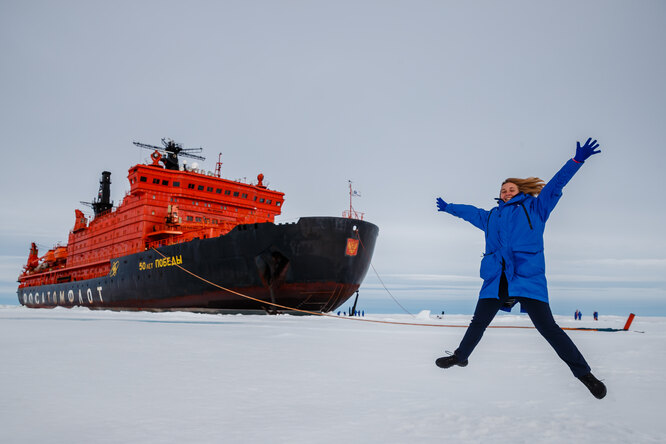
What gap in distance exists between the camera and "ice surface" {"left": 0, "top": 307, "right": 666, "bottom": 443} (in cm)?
219

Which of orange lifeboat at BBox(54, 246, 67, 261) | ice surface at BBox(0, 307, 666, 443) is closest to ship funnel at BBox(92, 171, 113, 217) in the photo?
orange lifeboat at BBox(54, 246, 67, 261)

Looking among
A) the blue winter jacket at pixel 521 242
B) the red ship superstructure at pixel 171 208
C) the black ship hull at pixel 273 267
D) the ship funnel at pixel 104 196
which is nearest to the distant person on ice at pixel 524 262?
the blue winter jacket at pixel 521 242

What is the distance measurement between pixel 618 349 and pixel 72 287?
30.4 m

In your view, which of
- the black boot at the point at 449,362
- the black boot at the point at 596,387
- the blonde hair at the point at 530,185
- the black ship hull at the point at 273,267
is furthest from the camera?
the black ship hull at the point at 273,267

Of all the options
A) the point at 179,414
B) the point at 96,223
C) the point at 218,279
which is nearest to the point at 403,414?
the point at 179,414

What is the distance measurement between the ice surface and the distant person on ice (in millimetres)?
347

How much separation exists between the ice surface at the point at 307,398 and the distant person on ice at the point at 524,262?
35 centimetres

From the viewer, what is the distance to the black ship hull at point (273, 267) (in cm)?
1519

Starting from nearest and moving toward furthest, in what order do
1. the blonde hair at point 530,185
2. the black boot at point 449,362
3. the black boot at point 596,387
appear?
the black boot at point 596,387
the blonde hair at point 530,185
the black boot at point 449,362

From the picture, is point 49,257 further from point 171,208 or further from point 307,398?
point 307,398

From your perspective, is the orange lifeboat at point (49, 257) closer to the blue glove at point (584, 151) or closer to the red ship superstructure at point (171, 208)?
the red ship superstructure at point (171, 208)

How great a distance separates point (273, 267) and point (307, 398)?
12412mm

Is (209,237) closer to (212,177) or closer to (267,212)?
(212,177)

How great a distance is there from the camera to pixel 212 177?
22094 millimetres
